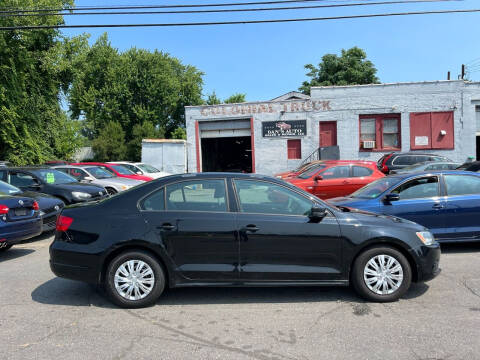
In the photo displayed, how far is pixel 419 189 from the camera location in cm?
656

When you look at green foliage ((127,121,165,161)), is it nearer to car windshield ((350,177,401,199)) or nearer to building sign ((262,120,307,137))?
building sign ((262,120,307,137))

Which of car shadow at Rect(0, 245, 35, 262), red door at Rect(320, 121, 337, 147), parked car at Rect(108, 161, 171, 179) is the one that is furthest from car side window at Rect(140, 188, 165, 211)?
red door at Rect(320, 121, 337, 147)

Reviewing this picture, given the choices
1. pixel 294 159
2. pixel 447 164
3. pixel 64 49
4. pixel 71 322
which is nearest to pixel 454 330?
pixel 71 322

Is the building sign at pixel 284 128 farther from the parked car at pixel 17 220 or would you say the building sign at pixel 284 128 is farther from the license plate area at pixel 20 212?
the license plate area at pixel 20 212

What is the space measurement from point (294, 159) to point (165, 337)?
20.0 m

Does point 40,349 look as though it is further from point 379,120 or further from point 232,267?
point 379,120

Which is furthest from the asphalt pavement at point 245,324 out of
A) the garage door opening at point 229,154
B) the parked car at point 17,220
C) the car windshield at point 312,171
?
the garage door opening at point 229,154

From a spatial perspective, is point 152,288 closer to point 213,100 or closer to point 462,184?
point 462,184

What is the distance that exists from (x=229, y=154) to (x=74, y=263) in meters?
28.0

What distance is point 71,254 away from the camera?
4.37 metres

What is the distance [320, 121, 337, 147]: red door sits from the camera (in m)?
22.6

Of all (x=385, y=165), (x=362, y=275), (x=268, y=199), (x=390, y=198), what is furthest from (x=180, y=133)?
(x=362, y=275)

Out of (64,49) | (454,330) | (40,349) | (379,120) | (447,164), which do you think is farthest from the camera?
(64,49)

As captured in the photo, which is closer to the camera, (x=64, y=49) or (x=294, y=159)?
(x=294, y=159)
